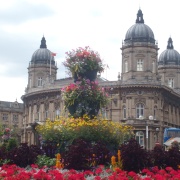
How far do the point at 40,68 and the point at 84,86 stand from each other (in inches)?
2660

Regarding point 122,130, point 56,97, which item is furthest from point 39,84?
point 122,130

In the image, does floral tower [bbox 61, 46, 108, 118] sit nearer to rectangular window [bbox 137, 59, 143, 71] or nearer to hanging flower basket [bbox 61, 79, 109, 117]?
hanging flower basket [bbox 61, 79, 109, 117]

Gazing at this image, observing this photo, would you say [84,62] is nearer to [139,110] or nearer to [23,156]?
[23,156]

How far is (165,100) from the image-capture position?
75312 millimetres

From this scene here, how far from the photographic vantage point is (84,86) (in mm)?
22672

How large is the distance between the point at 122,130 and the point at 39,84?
67.5 metres

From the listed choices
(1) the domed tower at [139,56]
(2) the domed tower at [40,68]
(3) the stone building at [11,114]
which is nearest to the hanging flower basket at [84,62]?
(1) the domed tower at [139,56]

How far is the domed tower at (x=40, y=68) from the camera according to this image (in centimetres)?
8888

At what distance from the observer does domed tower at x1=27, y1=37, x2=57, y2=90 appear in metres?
88.9

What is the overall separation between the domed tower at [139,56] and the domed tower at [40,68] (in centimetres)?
1970

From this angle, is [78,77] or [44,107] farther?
[44,107]

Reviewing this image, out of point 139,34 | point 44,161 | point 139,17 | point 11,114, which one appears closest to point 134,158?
point 44,161

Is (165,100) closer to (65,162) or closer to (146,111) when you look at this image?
(146,111)

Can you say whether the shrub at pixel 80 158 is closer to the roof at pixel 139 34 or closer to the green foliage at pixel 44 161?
the green foliage at pixel 44 161
